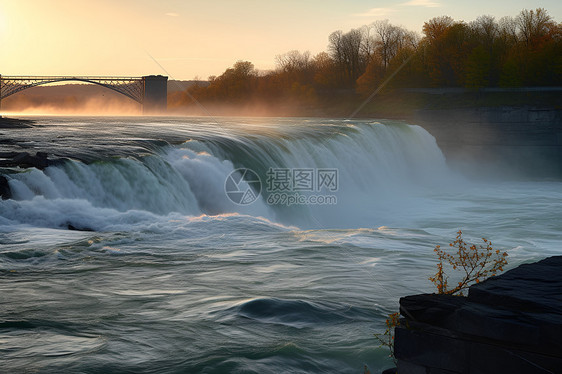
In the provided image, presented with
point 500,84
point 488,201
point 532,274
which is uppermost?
point 500,84

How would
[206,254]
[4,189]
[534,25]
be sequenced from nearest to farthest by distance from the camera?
[206,254], [4,189], [534,25]

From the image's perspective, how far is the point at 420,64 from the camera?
79.4m

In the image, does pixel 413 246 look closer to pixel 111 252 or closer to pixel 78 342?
pixel 111 252

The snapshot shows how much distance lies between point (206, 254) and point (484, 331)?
7762mm

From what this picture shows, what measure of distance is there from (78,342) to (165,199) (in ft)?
30.6

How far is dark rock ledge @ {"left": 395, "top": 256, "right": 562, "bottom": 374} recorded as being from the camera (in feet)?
13.7

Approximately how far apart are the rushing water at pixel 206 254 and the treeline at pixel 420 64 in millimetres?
44082

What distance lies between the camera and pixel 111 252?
11.3 meters

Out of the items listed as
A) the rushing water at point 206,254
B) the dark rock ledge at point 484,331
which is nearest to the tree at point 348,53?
the rushing water at point 206,254

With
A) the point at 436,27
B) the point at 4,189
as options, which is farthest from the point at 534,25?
the point at 4,189

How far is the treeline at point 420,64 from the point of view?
67.0 m

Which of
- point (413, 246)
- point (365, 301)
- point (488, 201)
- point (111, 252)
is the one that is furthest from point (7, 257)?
point (488, 201)

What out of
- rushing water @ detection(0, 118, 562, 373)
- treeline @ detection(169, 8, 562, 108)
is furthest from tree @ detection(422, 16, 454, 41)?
rushing water @ detection(0, 118, 562, 373)

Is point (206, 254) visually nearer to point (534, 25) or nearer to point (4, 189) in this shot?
point (4, 189)
